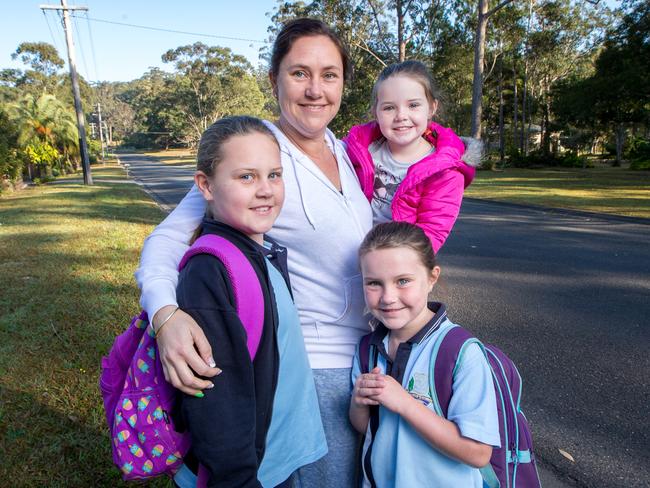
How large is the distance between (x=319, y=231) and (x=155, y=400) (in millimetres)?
683

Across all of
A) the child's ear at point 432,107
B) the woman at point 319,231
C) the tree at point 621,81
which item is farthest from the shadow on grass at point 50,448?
the tree at point 621,81

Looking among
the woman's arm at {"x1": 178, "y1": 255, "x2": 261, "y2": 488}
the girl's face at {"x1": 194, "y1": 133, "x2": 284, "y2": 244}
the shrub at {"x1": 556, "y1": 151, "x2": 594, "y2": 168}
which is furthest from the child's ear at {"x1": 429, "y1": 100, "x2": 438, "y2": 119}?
the shrub at {"x1": 556, "y1": 151, "x2": 594, "y2": 168}

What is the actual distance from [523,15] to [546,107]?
818 centimetres

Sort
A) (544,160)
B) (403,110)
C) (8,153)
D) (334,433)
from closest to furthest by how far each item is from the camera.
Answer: (334,433) → (403,110) → (8,153) → (544,160)

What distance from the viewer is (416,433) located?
1427 mm

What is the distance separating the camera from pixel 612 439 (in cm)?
294

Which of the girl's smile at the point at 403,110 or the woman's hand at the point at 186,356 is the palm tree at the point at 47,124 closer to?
the girl's smile at the point at 403,110

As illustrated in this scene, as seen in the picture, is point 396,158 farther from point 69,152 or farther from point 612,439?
point 69,152

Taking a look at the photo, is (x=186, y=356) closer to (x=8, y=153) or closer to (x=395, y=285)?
(x=395, y=285)

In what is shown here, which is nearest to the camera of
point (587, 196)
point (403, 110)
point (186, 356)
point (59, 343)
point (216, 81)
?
point (186, 356)

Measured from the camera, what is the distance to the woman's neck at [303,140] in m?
1.65

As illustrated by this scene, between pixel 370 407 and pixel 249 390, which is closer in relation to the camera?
pixel 249 390

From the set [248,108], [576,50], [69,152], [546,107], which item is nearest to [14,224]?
[69,152]

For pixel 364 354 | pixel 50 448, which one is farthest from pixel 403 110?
pixel 50 448
